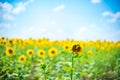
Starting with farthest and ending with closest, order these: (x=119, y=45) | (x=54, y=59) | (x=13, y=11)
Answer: (x=119, y=45)
(x=54, y=59)
(x=13, y=11)

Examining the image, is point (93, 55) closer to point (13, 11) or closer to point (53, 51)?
point (53, 51)

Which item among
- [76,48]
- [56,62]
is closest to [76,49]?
[76,48]

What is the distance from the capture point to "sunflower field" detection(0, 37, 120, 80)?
5.91ft

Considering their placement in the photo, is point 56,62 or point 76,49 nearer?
point 76,49

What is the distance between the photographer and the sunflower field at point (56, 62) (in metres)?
1.80

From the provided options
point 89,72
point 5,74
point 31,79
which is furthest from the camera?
point 89,72

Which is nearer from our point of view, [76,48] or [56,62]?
[76,48]

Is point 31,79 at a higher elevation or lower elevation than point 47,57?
lower

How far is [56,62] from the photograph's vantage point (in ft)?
10.4

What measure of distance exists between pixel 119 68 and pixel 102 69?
21 cm

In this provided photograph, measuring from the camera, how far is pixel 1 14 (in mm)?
2953

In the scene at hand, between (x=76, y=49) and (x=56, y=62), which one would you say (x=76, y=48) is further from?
(x=56, y=62)

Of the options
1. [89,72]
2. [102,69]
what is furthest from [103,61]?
[89,72]

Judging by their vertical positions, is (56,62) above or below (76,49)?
below
